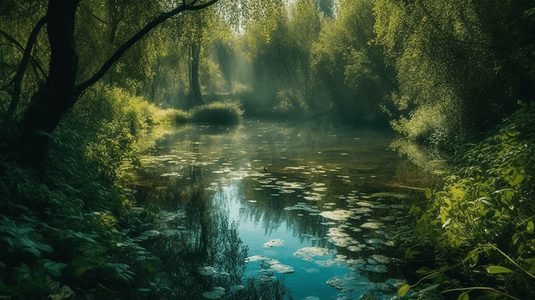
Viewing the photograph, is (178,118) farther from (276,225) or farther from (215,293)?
(215,293)

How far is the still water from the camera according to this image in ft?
17.0

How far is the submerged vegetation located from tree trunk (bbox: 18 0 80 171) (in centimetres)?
2

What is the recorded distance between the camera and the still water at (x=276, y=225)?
519 cm

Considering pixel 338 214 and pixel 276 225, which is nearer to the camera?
pixel 276 225

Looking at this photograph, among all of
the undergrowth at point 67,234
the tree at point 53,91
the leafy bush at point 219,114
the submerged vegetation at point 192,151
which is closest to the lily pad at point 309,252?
the submerged vegetation at point 192,151

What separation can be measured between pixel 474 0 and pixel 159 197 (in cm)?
1063

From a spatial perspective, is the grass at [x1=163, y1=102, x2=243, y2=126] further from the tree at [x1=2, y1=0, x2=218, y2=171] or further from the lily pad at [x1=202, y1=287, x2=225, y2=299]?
the lily pad at [x1=202, y1=287, x2=225, y2=299]

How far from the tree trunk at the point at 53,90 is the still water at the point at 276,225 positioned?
2169 millimetres

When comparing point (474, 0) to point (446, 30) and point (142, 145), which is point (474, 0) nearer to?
point (446, 30)

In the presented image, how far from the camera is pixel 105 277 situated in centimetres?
434

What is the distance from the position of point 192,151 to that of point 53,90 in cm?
1234

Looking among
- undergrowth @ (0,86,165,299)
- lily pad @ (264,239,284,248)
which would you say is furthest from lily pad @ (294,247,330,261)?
undergrowth @ (0,86,165,299)

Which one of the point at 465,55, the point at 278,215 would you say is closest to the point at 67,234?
the point at 278,215

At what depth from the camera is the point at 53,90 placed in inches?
207
